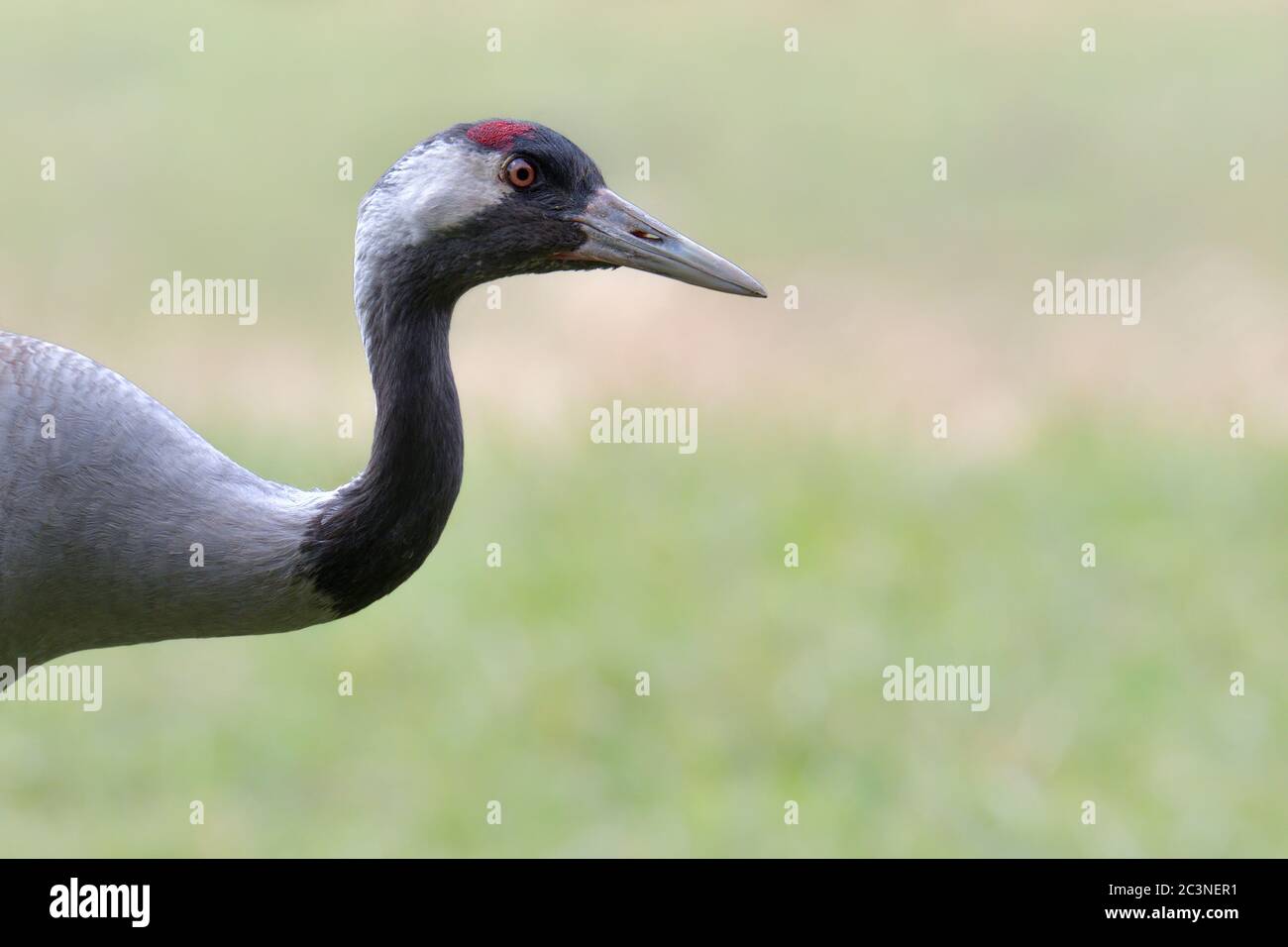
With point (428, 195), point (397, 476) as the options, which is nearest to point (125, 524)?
point (397, 476)

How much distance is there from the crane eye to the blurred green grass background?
7.25 metres

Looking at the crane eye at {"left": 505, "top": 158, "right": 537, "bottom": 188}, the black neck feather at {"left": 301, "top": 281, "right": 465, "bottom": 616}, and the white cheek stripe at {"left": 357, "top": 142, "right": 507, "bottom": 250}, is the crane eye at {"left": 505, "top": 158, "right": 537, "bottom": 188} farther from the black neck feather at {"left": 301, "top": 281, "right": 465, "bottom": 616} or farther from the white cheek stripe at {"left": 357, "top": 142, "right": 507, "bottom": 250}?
the black neck feather at {"left": 301, "top": 281, "right": 465, "bottom": 616}

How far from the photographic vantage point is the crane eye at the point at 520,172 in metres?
4.78

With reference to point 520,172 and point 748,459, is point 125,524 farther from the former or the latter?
point 748,459

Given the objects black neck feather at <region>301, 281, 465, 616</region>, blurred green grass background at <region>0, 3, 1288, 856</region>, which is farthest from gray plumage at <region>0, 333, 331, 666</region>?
blurred green grass background at <region>0, 3, 1288, 856</region>

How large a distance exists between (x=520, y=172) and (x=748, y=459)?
11526mm

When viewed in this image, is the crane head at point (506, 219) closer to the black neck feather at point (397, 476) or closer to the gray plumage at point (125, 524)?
the black neck feather at point (397, 476)

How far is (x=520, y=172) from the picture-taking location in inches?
189

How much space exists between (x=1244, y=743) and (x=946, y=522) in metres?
3.40

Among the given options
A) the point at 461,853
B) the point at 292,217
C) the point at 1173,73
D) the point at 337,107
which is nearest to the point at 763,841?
the point at 461,853

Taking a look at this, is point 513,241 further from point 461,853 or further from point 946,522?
point 946,522

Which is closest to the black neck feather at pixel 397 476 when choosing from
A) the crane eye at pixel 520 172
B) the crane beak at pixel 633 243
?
the crane eye at pixel 520 172

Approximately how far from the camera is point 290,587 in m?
4.71

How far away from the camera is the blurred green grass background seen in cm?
1220
